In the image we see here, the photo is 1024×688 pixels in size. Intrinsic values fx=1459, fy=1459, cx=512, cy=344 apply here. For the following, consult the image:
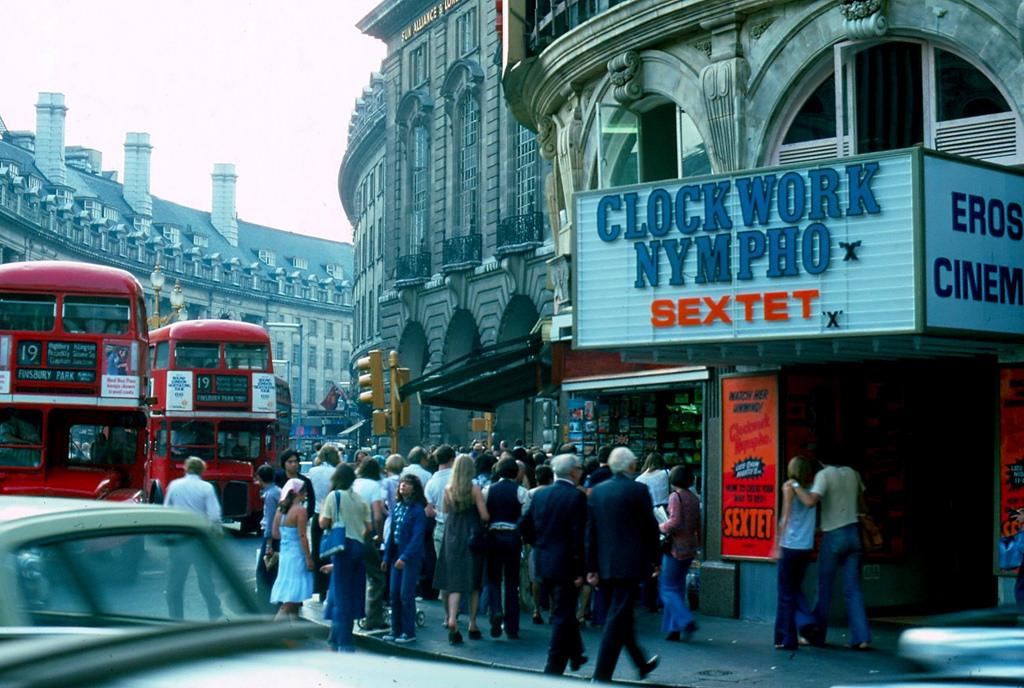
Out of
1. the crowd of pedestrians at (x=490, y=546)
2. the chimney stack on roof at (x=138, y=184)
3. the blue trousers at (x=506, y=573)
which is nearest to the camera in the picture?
the crowd of pedestrians at (x=490, y=546)

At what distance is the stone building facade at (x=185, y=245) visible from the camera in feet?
298

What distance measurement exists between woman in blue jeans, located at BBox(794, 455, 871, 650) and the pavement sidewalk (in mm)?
359

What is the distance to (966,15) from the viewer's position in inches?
561

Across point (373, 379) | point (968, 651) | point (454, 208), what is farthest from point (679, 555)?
point (454, 208)

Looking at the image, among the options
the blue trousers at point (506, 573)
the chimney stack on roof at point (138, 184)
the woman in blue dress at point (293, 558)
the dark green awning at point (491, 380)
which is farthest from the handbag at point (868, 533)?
the chimney stack on roof at point (138, 184)

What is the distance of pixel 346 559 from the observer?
42.0ft

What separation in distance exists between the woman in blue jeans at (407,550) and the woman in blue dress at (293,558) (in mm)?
1567

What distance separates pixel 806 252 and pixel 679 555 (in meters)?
3.17

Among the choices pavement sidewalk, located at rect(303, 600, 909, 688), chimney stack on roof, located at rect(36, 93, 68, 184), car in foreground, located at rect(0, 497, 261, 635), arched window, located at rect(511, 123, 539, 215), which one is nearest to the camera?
car in foreground, located at rect(0, 497, 261, 635)

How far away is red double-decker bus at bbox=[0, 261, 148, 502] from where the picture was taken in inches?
881

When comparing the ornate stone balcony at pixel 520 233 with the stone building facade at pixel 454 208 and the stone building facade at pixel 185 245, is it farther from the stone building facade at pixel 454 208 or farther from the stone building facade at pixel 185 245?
the stone building facade at pixel 185 245

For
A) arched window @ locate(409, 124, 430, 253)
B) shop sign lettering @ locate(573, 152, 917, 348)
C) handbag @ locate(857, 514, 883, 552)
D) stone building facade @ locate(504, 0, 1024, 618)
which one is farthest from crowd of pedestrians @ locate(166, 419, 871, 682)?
arched window @ locate(409, 124, 430, 253)

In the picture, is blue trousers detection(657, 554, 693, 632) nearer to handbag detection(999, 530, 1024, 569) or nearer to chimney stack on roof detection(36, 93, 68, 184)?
handbag detection(999, 530, 1024, 569)

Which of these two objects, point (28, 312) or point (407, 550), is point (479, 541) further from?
point (28, 312)
